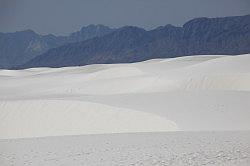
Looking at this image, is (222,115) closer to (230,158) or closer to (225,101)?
(225,101)

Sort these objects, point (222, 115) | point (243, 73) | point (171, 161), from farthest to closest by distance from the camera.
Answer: point (243, 73) < point (222, 115) < point (171, 161)

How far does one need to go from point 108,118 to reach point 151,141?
532 cm

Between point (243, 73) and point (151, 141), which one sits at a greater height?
point (243, 73)

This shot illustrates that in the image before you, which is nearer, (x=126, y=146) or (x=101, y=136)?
(x=126, y=146)

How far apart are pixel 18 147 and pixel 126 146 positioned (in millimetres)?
2690

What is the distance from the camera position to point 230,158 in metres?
9.05

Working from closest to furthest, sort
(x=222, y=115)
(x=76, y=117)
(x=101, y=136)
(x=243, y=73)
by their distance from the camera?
(x=101, y=136) → (x=222, y=115) → (x=76, y=117) → (x=243, y=73)

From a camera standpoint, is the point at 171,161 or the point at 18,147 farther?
the point at 18,147

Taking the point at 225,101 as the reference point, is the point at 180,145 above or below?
below

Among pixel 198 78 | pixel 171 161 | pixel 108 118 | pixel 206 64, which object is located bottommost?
pixel 171 161

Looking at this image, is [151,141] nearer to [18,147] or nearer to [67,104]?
[18,147]

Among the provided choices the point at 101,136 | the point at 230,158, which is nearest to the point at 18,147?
the point at 101,136

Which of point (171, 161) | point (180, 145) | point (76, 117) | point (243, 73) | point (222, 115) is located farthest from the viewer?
point (243, 73)

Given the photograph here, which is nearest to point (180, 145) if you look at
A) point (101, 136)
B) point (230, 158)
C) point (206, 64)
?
point (230, 158)
